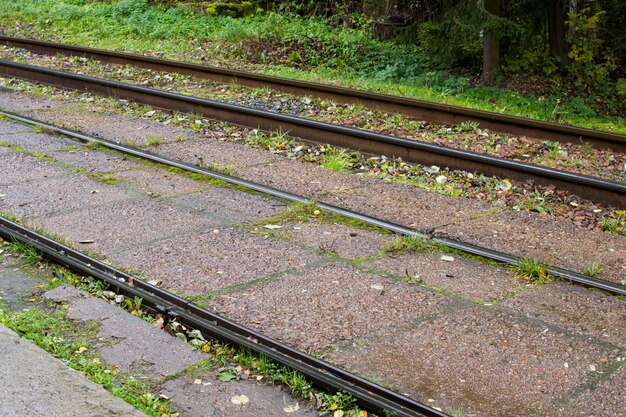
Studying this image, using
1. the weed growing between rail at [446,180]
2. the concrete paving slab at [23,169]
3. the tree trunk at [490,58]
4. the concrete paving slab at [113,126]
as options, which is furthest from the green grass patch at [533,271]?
the tree trunk at [490,58]

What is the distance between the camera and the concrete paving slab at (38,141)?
945 cm

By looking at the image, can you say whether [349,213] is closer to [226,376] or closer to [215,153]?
[215,153]

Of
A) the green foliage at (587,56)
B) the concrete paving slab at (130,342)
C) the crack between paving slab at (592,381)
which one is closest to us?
the crack between paving slab at (592,381)

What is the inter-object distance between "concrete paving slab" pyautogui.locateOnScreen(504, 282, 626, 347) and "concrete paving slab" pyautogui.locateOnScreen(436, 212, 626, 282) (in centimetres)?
47

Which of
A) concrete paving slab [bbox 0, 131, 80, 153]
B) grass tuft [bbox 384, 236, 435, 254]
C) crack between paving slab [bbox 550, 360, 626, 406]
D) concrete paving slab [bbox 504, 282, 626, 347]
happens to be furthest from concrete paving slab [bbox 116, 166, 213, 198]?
crack between paving slab [bbox 550, 360, 626, 406]

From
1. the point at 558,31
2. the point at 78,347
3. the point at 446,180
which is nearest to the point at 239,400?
the point at 78,347

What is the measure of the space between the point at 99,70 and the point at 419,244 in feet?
32.6

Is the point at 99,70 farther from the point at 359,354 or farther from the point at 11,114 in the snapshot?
the point at 359,354

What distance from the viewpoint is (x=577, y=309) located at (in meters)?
5.24

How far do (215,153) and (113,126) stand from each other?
199 cm

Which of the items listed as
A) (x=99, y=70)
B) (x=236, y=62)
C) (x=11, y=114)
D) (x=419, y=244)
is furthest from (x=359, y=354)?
(x=236, y=62)

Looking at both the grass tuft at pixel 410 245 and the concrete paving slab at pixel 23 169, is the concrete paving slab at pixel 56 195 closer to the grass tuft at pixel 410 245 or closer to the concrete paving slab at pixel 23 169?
the concrete paving slab at pixel 23 169

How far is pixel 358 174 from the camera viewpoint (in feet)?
28.6

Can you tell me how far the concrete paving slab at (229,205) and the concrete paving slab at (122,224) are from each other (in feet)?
0.49
